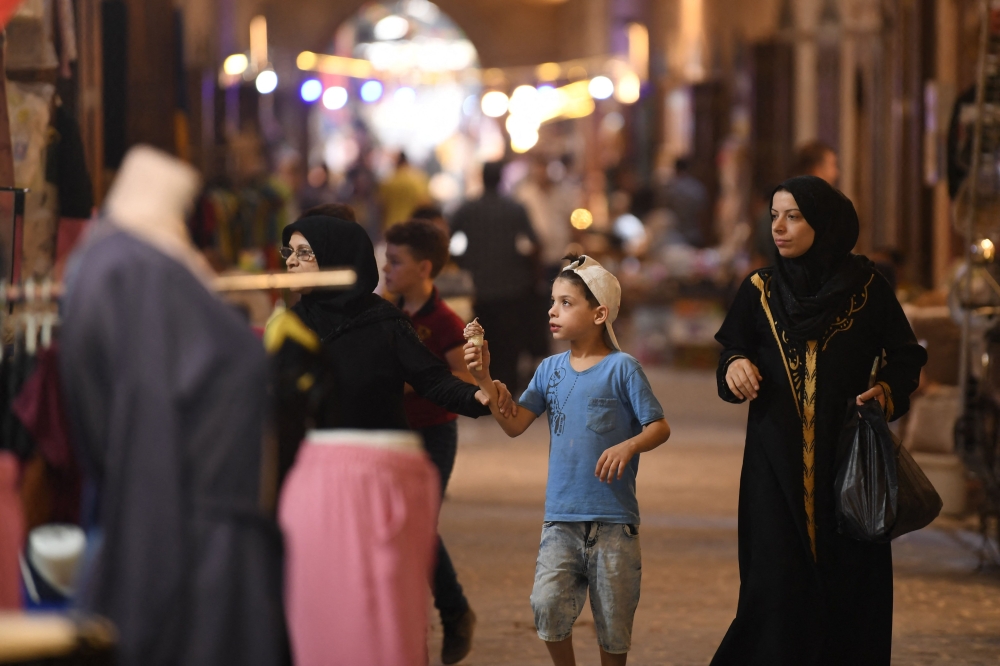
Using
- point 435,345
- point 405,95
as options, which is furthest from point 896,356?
point 405,95

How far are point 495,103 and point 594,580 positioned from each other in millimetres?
31793

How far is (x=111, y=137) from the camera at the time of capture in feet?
27.7

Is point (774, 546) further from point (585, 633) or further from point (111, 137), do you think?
point (111, 137)

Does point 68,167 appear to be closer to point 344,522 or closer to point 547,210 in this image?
point 344,522

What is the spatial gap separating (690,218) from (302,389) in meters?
16.9

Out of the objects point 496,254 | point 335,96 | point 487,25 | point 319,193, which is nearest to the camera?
point 496,254

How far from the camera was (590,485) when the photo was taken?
461 centimetres

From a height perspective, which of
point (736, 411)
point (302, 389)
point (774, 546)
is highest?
point (302, 389)

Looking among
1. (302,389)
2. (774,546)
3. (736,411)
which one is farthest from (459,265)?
(302,389)

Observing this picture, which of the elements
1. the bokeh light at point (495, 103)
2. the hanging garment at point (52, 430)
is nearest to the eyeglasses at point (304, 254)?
the hanging garment at point (52, 430)

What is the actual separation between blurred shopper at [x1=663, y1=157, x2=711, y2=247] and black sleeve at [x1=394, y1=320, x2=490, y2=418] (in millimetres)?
15468

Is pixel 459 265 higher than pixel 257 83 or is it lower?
lower

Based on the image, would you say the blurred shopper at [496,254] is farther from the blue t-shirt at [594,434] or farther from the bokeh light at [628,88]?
the bokeh light at [628,88]

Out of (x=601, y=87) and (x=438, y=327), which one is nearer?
(x=438, y=327)
